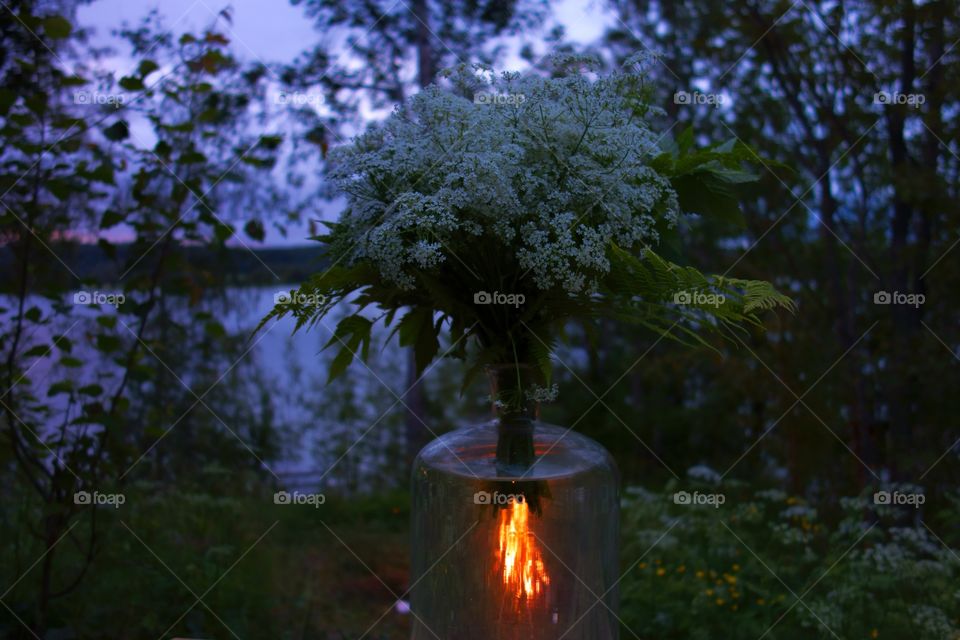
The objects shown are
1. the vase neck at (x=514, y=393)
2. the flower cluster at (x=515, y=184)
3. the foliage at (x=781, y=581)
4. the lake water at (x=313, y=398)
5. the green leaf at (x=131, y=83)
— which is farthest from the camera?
the lake water at (x=313, y=398)

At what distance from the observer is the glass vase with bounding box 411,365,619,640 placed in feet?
3.95

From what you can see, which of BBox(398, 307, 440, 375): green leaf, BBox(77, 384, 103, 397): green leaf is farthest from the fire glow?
BBox(77, 384, 103, 397): green leaf

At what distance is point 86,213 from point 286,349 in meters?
1.01

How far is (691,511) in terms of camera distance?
2516 mm

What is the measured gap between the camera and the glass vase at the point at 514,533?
120 cm

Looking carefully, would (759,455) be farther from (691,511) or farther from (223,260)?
(223,260)

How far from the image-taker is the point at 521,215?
1160 millimetres

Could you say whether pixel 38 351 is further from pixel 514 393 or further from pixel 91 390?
pixel 514 393

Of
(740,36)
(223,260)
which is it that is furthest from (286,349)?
(740,36)

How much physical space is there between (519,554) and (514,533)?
3cm

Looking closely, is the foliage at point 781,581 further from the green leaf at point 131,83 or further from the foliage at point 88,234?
the green leaf at point 131,83

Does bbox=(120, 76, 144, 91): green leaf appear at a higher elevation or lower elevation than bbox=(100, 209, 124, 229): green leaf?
higher

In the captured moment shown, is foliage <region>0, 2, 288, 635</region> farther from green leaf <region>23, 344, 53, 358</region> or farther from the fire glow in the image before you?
the fire glow

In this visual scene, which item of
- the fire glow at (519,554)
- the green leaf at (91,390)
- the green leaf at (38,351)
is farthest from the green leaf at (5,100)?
the fire glow at (519,554)
